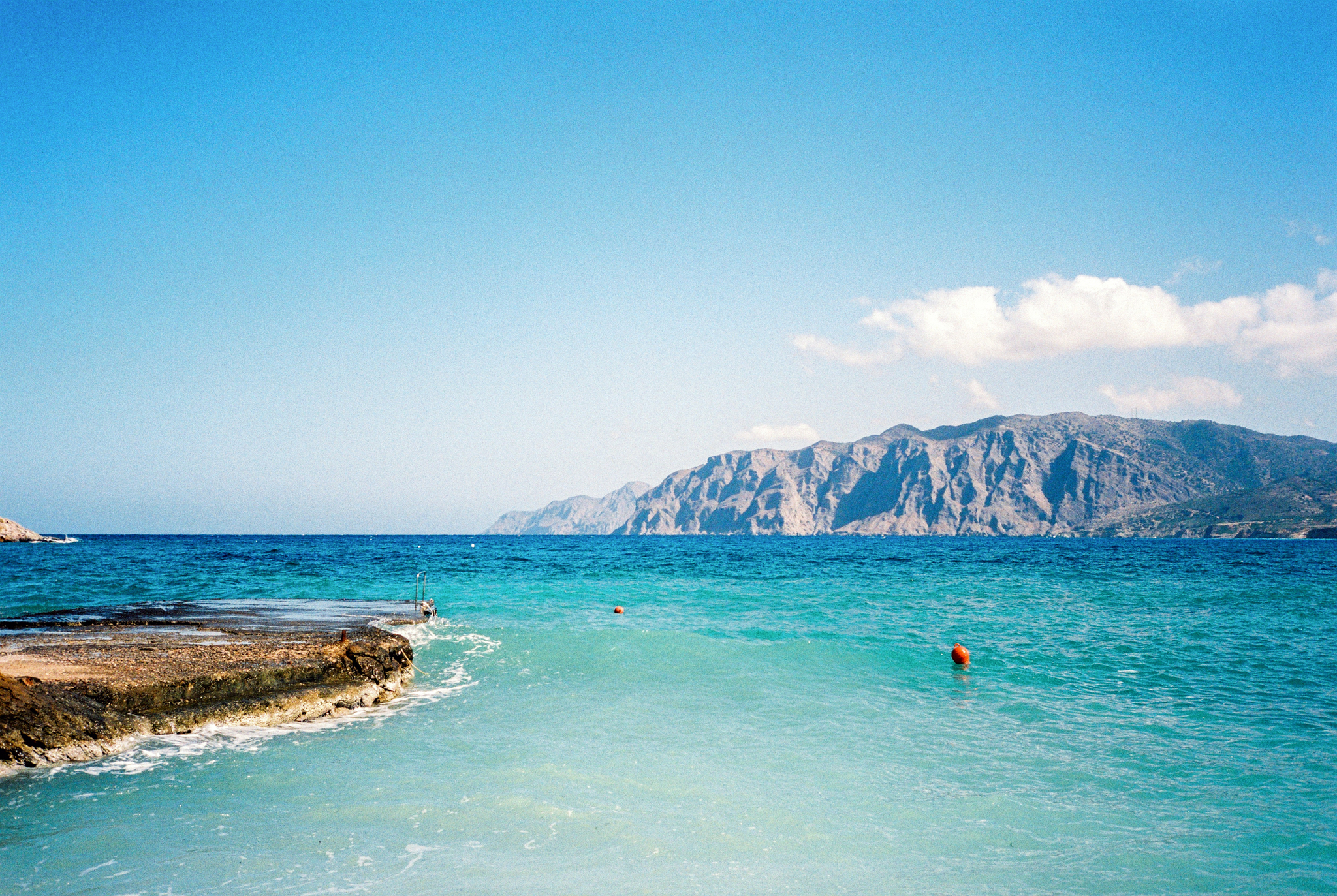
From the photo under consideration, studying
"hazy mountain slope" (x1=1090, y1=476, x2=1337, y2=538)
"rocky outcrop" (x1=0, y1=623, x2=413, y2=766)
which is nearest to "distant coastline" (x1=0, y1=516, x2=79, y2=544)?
"rocky outcrop" (x1=0, y1=623, x2=413, y2=766)

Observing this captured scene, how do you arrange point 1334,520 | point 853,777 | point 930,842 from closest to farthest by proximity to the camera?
point 930,842 → point 853,777 → point 1334,520

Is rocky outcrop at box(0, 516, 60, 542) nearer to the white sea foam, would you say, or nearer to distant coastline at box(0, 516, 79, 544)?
distant coastline at box(0, 516, 79, 544)

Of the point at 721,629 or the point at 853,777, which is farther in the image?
the point at 721,629

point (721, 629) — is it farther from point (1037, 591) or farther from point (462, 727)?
point (1037, 591)

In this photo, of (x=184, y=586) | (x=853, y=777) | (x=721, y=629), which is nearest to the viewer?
(x=853, y=777)

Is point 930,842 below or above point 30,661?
below

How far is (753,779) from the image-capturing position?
10266mm

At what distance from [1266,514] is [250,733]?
216 m

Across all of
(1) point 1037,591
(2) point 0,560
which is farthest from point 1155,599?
(2) point 0,560

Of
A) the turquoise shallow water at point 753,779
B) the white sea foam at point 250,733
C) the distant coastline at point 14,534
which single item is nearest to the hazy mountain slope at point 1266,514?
the turquoise shallow water at point 753,779

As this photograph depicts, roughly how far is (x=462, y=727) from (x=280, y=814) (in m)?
4.16

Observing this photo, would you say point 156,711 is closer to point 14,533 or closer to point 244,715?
point 244,715

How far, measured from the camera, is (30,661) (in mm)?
13547

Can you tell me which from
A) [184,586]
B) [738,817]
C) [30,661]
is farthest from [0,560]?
[738,817]
